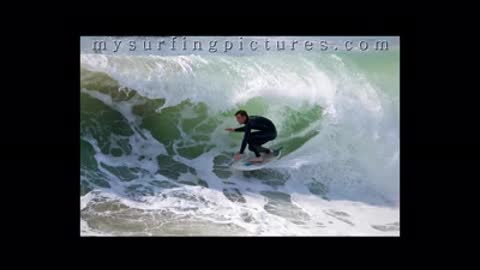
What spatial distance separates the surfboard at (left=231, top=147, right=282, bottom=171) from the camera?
545 cm

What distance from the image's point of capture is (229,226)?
17.5 ft

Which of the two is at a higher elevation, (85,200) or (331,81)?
(331,81)

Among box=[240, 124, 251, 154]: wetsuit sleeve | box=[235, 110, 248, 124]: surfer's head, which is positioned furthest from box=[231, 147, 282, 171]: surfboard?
box=[235, 110, 248, 124]: surfer's head

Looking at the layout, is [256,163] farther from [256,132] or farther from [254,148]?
[256,132]

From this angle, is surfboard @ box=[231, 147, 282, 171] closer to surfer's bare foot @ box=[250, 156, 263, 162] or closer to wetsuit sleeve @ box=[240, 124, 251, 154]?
surfer's bare foot @ box=[250, 156, 263, 162]

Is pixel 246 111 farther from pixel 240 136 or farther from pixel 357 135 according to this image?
pixel 357 135

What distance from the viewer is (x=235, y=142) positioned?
17.9 feet

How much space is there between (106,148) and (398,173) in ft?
11.7

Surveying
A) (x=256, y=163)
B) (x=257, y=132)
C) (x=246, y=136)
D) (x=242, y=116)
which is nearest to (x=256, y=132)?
(x=257, y=132)

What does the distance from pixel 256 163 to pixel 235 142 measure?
36cm

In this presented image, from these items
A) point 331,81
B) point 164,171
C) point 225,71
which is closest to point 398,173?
point 331,81

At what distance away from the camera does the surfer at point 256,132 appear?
17.7 ft

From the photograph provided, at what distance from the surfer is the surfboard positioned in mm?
50

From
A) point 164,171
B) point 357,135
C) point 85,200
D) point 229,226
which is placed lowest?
point 229,226
